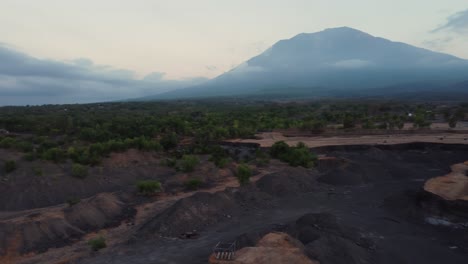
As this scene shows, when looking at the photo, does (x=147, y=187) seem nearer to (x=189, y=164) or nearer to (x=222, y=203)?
(x=189, y=164)

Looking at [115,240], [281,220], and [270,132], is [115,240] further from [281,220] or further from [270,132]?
[270,132]

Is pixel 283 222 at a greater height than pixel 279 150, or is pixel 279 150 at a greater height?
pixel 279 150

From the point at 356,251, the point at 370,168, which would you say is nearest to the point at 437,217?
the point at 356,251

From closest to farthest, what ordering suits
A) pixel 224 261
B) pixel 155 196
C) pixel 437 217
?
pixel 224 261 → pixel 437 217 → pixel 155 196

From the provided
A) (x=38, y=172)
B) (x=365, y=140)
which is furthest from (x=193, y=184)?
(x=365, y=140)

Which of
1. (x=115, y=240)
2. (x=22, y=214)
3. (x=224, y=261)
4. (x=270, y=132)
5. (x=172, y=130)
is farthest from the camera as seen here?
(x=270, y=132)

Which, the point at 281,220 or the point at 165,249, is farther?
the point at 281,220
